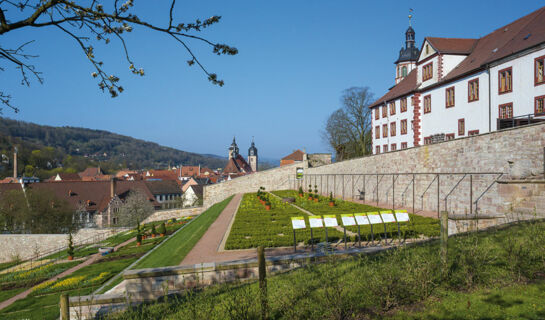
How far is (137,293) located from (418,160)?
19689mm

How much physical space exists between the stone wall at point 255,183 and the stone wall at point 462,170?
1848 cm

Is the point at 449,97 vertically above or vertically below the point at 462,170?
above

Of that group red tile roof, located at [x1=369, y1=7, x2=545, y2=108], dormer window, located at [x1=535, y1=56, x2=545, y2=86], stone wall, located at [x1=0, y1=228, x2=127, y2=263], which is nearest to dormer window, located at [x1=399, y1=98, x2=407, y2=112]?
red tile roof, located at [x1=369, y1=7, x2=545, y2=108]

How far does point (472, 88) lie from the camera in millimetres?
27922

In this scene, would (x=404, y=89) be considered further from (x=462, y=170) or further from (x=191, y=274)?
(x=191, y=274)

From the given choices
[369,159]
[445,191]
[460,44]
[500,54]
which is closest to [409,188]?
[445,191]

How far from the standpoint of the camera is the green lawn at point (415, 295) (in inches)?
246

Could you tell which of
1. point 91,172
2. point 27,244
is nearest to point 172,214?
point 27,244

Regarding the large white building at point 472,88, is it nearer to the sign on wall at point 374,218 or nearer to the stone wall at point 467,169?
the stone wall at point 467,169

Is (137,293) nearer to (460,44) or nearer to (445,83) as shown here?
(445,83)

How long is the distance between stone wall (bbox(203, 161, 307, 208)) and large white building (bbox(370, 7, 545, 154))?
15.1 m

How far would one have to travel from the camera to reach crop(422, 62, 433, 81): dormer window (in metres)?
33.6

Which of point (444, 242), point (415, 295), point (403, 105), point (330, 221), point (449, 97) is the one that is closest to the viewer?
point (415, 295)

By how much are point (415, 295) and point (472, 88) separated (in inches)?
1003
